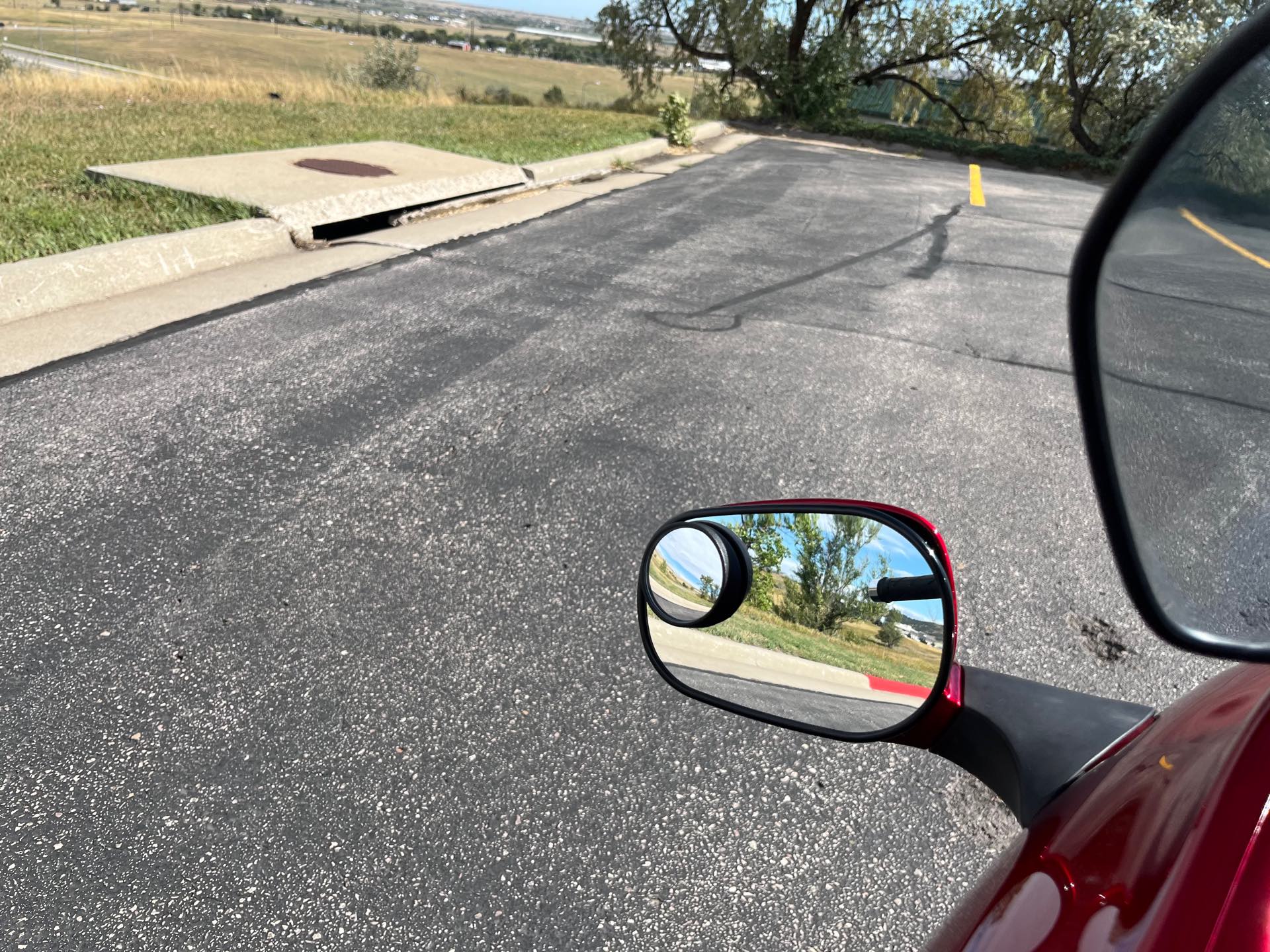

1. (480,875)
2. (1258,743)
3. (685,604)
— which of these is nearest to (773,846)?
(480,875)

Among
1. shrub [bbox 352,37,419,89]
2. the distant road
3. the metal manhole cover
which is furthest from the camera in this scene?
the distant road

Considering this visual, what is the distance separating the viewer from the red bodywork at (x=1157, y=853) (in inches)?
27.7

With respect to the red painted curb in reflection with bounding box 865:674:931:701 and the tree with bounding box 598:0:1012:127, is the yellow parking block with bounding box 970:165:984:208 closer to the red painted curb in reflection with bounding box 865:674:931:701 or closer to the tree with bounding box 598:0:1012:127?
the tree with bounding box 598:0:1012:127

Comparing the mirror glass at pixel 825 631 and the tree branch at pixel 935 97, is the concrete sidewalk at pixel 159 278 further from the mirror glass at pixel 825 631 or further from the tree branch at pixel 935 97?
the tree branch at pixel 935 97

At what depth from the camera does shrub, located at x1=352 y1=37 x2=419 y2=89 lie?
30.5 meters

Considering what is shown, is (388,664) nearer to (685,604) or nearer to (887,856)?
(887,856)

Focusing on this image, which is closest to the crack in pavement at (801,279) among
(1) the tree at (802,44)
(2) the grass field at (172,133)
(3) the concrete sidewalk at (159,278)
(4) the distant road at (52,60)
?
(3) the concrete sidewalk at (159,278)

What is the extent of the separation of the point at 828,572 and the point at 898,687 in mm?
169

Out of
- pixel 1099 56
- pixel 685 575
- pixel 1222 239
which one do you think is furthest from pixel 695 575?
pixel 1099 56

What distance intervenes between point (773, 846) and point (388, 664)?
4.09 ft

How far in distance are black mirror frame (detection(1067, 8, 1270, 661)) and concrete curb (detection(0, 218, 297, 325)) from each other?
5.78 meters

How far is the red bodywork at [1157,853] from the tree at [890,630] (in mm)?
→ 246

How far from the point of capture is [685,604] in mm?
1384

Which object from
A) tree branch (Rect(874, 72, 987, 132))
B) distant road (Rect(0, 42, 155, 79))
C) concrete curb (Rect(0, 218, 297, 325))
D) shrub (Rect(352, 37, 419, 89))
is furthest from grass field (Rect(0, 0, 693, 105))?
→ concrete curb (Rect(0, 218, 297, 325))
